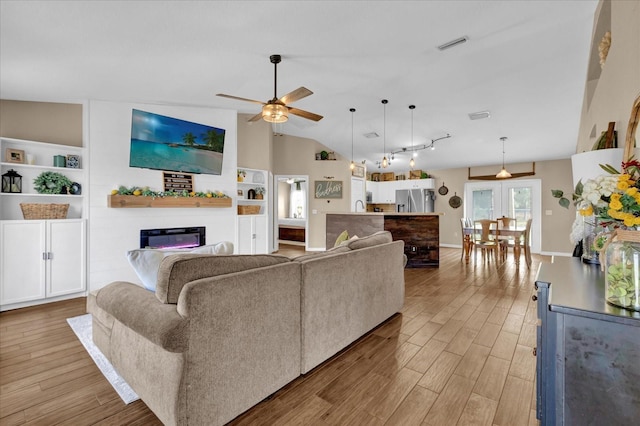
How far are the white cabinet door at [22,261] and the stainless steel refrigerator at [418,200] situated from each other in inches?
320

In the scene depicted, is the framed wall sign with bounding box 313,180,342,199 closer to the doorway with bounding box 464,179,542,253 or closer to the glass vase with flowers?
the doorway with bounding box 464,179,542,253

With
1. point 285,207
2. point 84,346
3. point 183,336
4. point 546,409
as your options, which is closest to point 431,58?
point 546,409

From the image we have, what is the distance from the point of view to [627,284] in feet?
3.26

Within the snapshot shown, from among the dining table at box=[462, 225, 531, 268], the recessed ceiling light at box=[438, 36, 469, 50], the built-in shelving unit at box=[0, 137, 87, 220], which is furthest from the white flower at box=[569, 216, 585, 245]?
the built-in shelving unit at box=[0, 137, 87, 220]

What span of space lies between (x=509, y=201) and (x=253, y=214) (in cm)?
715

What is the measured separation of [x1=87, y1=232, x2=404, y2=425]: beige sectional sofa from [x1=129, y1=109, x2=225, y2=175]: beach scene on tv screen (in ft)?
10.1

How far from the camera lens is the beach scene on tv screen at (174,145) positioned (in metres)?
4.50

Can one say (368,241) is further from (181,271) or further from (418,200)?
(418,200)

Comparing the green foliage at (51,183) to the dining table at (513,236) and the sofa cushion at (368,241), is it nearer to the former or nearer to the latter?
the sofa cushion at (368,241)

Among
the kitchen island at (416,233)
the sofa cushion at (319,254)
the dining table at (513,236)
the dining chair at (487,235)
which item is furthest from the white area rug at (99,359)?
the dining table at (513,236)

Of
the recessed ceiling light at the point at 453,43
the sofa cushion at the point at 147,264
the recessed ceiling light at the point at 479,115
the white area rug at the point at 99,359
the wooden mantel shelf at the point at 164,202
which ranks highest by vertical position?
the recessed ceiling light at the point at 453,43

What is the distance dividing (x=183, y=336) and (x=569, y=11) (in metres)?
4.37

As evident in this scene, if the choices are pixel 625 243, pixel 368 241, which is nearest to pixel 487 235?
pixel 368 241

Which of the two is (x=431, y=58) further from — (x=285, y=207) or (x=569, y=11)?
(x=285, y=207)
